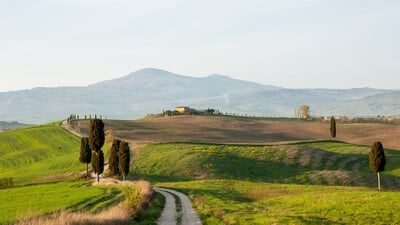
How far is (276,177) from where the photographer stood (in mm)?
95438

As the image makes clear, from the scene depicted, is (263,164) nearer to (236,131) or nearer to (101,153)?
(101,153)

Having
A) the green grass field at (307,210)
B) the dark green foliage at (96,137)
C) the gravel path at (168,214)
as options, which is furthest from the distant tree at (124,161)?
the gravel path at (168,214)

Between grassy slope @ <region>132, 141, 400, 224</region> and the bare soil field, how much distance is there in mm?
19993

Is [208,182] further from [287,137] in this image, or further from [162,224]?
[287,137]

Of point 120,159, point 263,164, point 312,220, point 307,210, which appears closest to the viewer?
point 312,220

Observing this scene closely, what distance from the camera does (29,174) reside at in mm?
105625

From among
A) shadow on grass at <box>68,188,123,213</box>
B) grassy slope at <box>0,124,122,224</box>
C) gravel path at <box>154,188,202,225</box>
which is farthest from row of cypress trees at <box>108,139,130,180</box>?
gravel path at <box>154,188,202,225</box>

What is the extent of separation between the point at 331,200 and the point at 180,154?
62473mm

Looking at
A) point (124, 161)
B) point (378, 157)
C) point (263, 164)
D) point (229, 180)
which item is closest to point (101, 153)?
point (124, 161)

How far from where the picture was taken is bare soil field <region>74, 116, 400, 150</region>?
464 ft

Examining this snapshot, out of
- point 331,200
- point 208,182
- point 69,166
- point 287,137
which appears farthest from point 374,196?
point 287,137

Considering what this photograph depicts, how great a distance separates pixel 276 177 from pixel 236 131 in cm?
6997

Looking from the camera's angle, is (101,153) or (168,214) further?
(101,153)

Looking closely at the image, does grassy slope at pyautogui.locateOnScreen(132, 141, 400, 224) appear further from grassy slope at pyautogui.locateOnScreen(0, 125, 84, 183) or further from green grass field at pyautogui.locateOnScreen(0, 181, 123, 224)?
grassy slope at pyautogui.locateOnScreen(0, 125, 84, 183)
